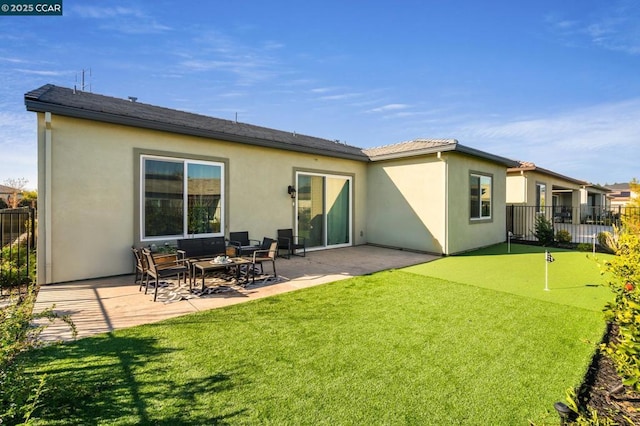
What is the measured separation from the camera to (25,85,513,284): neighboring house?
6.54 metres

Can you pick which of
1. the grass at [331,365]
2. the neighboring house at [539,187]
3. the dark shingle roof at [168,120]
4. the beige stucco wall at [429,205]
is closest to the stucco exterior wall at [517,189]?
the neighboring house at [539,187]

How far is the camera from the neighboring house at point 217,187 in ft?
21.4

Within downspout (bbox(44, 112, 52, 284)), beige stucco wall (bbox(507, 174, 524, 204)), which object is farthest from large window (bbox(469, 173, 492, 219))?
downspout (bbox(44, 112, 52, 284))

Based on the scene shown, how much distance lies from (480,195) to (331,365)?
11.0 meters

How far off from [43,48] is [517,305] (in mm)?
12883

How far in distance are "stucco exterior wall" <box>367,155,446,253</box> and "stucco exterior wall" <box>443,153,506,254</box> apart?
0.39 metres

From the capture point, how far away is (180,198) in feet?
26.3

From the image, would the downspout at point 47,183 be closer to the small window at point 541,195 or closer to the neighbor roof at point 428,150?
the neighbor roof at point 428,150

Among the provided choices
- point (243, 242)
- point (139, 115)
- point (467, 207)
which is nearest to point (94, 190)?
point (139, 115)

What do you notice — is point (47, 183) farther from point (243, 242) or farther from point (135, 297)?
point (243, 242)

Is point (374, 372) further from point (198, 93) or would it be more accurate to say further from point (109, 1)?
point (198, 93)

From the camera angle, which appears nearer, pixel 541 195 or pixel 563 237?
pixel 563 237

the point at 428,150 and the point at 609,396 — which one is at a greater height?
the point at 428,150

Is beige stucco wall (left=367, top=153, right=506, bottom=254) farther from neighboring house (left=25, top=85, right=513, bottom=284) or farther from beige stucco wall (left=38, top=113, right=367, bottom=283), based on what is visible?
beige stucco wall (left=38, top=113, right=367, bottom=283)
